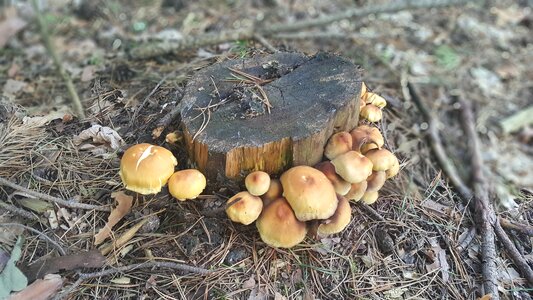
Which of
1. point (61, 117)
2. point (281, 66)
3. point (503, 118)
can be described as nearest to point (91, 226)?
point (61, 117)

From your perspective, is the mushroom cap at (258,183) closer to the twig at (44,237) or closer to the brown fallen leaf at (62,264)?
the brown fallen leaf at (62,264)

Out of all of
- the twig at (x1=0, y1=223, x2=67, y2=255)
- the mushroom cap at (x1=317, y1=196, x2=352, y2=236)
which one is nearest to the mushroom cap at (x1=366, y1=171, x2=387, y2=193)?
the mushroom cap at (x1=317, y1=196, x2=352, y2=236)

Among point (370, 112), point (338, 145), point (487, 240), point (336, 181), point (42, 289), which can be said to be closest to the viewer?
point (42, 289)

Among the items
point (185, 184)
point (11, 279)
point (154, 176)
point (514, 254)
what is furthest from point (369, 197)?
point (11, 279)

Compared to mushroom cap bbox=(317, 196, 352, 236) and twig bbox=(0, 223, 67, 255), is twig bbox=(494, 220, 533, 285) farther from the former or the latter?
twig bbox=(0, 223, 67, 255)

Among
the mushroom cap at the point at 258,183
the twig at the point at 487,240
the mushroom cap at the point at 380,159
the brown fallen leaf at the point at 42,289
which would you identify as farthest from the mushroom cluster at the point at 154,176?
the twig at the point at 487,240

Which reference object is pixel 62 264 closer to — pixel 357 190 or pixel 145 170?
pixel 145 170

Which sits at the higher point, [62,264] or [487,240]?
[62,264]
